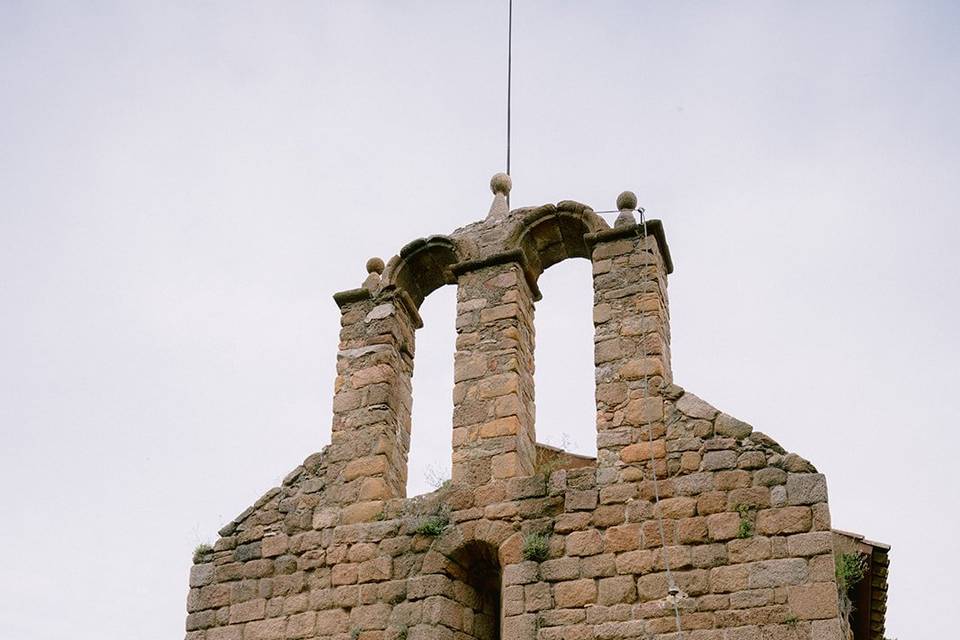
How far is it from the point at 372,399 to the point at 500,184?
6.74 ft

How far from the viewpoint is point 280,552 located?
8.43 m

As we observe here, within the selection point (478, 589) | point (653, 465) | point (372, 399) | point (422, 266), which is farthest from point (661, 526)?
point (422, 266)

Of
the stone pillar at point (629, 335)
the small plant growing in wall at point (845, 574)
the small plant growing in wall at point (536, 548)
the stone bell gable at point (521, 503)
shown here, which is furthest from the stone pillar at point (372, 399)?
the small plant growing in wall at point (845, 574)

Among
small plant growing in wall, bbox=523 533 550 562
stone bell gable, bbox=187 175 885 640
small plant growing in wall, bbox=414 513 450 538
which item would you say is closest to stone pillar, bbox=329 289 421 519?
stone bell gable, bbox=187 175 885 640

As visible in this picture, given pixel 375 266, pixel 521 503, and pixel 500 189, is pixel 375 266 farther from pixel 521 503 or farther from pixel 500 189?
pixel 521 503

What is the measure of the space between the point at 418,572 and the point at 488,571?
0.52m

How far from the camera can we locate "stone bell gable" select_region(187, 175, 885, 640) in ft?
23.4

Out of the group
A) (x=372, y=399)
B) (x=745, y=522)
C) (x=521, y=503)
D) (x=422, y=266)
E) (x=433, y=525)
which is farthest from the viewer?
(x=422, y=266)

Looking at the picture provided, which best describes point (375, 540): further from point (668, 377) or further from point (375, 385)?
point (668, 377)

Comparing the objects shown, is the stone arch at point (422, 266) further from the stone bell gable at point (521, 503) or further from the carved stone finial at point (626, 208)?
the carved stone finial at point (626, 208)

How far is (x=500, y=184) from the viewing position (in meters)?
9.49

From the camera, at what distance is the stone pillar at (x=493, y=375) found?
812 centimetres

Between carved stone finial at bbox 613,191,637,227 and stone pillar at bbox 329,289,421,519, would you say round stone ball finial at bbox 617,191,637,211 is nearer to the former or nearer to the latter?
carved stone finial at bbox 613,191,637,227

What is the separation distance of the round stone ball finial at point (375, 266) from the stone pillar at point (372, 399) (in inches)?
11.0
